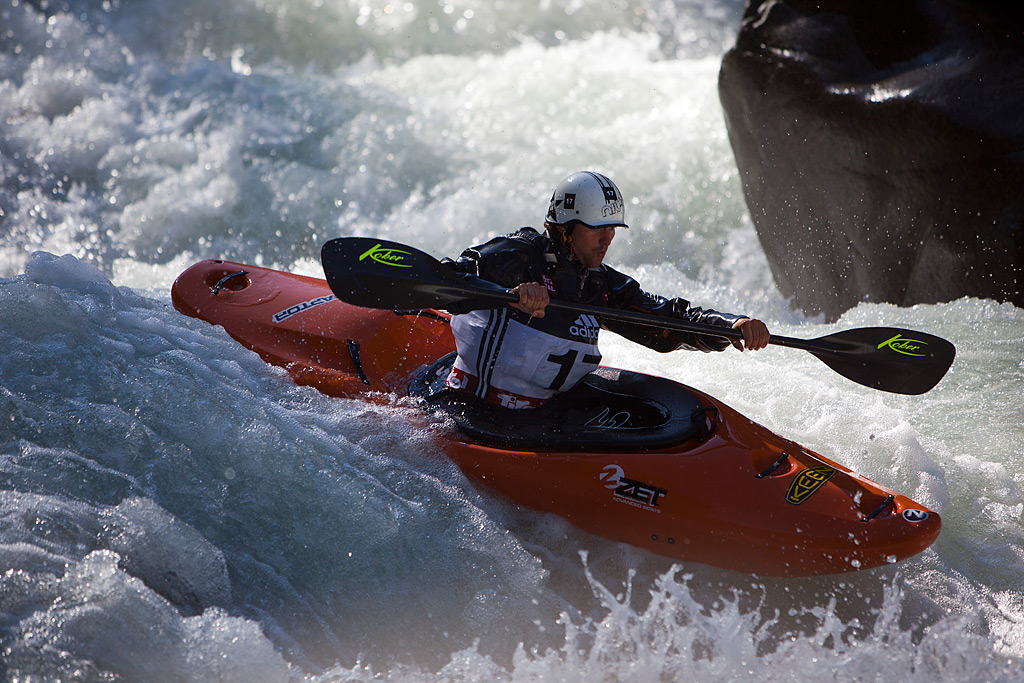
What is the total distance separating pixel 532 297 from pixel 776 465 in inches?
40.6

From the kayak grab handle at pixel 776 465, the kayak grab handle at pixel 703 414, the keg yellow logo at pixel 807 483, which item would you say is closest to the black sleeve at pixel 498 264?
the kayak grab handle at pixel 703 414

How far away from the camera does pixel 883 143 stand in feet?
15.3

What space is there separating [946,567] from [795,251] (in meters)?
2.84

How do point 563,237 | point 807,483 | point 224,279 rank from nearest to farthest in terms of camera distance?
point 807,483 < point 563,237 < point 224,279

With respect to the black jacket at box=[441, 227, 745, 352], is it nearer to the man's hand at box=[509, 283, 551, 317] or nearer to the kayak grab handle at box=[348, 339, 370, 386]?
the man's hand at box=[509, 283, 551, 317]

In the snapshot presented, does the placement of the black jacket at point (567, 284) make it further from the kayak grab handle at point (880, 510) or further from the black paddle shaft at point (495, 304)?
the kayak grab handle at point (880, 510)

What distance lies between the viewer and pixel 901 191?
4.61 metres

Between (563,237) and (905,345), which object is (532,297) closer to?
(563,237)

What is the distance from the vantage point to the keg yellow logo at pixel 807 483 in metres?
2.76

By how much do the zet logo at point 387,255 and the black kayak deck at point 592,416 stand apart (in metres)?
0.53

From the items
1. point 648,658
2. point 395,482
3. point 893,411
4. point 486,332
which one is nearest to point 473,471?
point 395,482

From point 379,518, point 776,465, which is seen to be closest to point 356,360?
Answer: point 379,518

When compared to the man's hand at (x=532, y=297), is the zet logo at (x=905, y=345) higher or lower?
lower

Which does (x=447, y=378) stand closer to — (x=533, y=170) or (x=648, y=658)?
(x=648, y=658)
